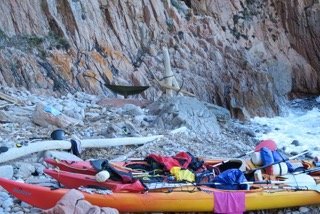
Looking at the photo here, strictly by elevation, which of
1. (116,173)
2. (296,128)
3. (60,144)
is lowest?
(296,128)

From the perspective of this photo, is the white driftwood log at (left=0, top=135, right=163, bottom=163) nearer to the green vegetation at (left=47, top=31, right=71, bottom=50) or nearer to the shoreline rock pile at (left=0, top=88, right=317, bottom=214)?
the shoreline rock pile at (left=0, top=88, right=317, bottom=214)

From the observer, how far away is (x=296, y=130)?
44.3ft

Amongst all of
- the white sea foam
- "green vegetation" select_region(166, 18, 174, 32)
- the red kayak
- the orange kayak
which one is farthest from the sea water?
the red kayak

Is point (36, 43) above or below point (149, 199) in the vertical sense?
above

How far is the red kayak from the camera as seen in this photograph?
5.14 meters

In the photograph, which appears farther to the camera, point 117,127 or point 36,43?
point 36,43

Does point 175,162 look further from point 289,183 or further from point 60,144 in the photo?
Answer: point 60,144

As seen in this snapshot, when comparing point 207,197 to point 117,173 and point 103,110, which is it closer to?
→ point 117,173

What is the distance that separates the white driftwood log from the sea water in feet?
12.7

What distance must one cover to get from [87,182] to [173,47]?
11.4 meters

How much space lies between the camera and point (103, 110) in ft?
35.0

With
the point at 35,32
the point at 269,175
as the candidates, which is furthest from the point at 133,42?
the point at 269,175

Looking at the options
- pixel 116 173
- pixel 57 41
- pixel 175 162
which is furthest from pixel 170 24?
pixel 116 173

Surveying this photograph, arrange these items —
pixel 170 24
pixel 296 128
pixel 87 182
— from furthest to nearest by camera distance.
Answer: pixel 170 24, pixel 296 128, pixel 87 182
